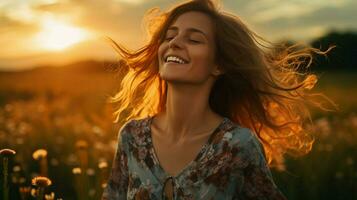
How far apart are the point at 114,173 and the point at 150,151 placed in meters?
0.40

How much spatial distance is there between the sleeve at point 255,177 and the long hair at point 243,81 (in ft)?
1.71

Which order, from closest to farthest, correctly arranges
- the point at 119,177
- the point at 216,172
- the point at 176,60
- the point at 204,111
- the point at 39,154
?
1. the point at 216,172
2. the point at 176,60
3. the point at 204,111
4. the point at 119,177
5. the point at 39,154

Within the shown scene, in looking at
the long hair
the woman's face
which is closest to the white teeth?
the woman's face

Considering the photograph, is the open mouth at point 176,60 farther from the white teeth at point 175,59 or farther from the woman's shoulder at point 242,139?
the woman's shoulder at point 242,139

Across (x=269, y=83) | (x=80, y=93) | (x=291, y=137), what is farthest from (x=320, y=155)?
(x=80, y=93)

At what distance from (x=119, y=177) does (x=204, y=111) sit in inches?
28.1

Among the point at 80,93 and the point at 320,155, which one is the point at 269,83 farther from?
the point at 80,93

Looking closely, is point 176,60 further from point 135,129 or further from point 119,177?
point 119,177

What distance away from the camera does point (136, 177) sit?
4535 mm

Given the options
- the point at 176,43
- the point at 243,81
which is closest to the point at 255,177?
the point at 243,81

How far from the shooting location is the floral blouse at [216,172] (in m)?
4.35

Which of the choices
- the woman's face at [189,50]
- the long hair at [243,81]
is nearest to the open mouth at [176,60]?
the woman's face at [189,50]

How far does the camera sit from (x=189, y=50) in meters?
4.47

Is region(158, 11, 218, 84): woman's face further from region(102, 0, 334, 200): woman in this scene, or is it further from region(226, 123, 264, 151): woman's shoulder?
region(226, 123, 264, 151): woman's shoulder
